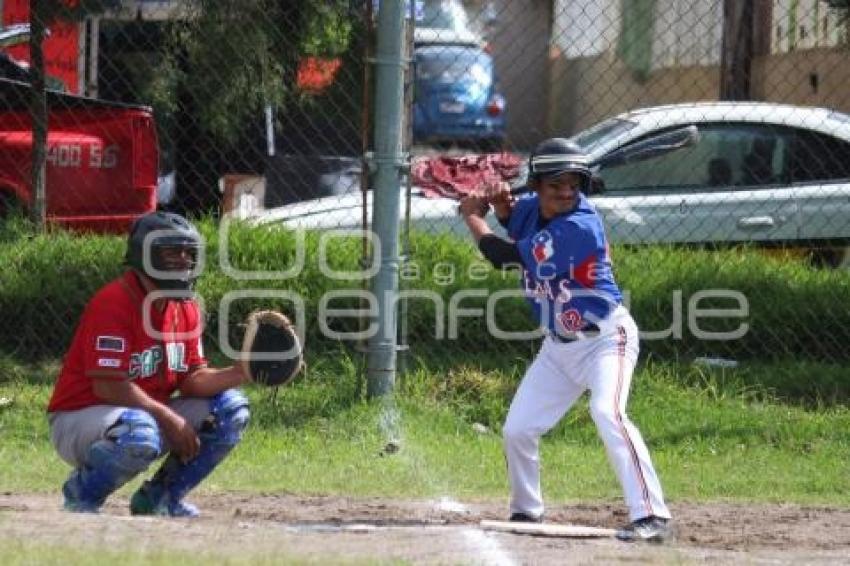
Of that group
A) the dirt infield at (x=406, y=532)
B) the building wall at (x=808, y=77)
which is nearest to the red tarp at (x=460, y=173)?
the building wall at (x=808, y=77)

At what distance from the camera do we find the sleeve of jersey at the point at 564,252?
21.3ft

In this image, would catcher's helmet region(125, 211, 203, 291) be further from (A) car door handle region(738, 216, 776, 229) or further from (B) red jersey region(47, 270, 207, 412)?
(A) car door handle region(738, 216, 776, 229)

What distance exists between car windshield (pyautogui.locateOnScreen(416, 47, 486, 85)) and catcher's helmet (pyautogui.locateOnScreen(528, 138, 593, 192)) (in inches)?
435

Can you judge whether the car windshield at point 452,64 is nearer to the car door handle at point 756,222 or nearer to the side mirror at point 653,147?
the side mirror at point 653,147

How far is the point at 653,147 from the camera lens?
31.8ft

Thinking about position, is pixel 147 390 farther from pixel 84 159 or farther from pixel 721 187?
pixel 721 187

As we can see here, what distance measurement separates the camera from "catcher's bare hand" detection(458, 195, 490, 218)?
6.87m

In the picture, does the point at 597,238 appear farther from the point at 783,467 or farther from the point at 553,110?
the point at 553,110

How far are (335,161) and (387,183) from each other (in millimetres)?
3762

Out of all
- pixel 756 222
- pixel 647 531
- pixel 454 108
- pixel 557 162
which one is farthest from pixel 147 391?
pixel 454 108

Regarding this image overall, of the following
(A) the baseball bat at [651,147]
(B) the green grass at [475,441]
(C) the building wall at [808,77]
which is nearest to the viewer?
(B) the green grass at [475,441]

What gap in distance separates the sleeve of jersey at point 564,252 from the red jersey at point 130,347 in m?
1.32

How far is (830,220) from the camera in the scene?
1041cm

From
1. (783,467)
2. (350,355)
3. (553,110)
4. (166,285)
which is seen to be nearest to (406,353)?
(350,355)
